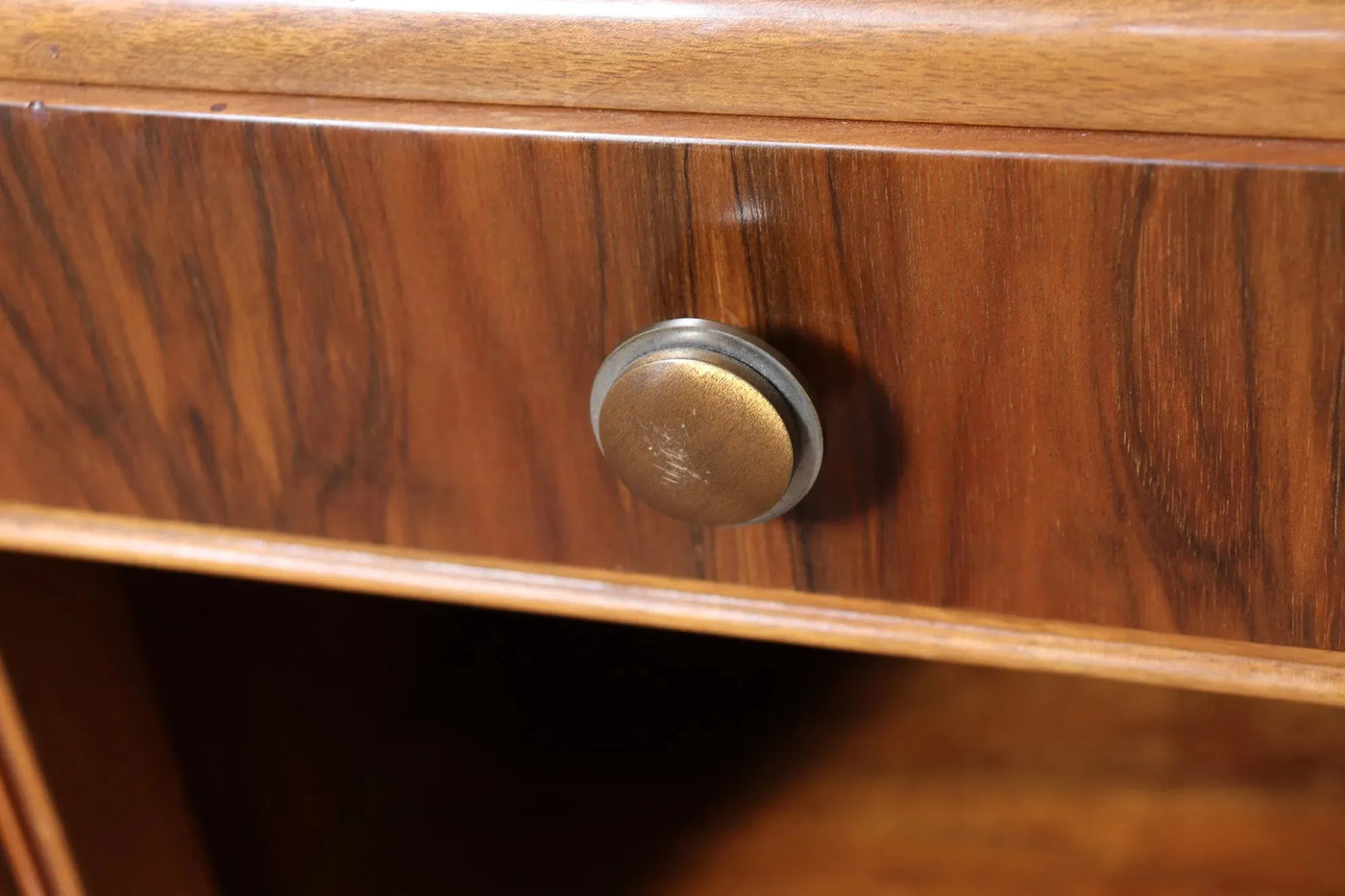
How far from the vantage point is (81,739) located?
0.37 m

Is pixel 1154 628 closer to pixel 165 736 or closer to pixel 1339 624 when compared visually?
pixel 1339 624

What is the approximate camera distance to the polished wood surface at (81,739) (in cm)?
35

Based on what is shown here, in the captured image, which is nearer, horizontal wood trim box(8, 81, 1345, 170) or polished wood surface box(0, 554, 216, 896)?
horizontal wood trim box(8, 81, 1345, 170)

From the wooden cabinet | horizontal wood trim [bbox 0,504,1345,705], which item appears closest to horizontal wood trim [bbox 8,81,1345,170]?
the wooden cabinet

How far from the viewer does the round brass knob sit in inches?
9.4

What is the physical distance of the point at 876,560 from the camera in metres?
0.28

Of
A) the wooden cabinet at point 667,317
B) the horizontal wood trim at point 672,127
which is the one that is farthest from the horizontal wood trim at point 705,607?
the horizontal wood trim at point 672,127

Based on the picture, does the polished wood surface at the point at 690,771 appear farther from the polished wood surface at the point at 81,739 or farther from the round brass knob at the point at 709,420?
the round brass knob at the point at 709,420

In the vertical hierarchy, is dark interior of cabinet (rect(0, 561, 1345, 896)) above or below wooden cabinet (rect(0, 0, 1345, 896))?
below

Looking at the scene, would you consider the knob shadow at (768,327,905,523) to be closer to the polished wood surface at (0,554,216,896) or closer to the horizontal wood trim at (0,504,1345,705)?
the horizontal wood trim at (0,504,1345,705)

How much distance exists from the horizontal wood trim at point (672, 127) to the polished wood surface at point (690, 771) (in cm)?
19

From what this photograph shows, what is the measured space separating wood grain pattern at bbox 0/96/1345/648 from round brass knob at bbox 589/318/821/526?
1cm

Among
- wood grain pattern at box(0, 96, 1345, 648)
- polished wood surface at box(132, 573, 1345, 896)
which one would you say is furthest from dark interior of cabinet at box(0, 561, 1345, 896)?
wood grain pattern at box(0, 96, 1345, 648)

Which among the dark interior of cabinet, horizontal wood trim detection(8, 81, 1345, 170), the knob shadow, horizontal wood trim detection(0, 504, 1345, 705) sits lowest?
the dark interior of cabinet
